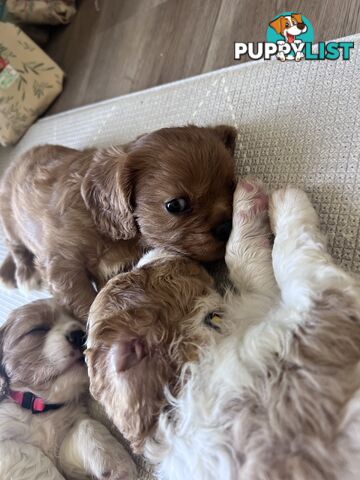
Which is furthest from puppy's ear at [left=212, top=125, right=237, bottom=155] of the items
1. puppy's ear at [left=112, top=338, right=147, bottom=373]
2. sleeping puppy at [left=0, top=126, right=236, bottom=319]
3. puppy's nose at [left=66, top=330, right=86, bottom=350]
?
puppy's nose at [left=66, top=330, right=86, bottom=350]

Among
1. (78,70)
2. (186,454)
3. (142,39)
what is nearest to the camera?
(186,454)

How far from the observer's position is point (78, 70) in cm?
320

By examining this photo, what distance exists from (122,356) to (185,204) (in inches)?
22.7

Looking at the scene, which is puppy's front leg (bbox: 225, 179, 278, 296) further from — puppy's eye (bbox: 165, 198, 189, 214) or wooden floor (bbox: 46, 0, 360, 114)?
wooden floor (bbox: 46, 0, 360, 114)

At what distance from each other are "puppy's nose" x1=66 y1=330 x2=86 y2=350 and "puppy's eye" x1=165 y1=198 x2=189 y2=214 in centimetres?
69

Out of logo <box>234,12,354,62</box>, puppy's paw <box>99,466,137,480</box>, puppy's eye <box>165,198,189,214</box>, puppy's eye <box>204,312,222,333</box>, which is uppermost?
logo <box>234,12,354,62</box>

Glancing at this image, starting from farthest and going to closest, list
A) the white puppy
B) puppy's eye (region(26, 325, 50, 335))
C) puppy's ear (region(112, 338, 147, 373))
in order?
puppy's eye (region(26, 325, 50, 335))
puppy's ear (region(112, 338, 147, 373))
the white puppy

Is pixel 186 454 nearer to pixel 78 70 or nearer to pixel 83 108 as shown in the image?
pixel 83 108

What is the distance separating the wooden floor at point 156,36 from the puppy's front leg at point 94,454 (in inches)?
69.9

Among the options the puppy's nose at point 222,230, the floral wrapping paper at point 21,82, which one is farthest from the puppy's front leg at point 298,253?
the floral wrapping paper at point 21,82

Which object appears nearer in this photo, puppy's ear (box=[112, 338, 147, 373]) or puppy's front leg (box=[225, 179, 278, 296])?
puppy's ear (box=[112, 338, 147, 373])

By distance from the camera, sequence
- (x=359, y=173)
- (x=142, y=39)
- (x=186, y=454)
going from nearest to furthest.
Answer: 1. (x=186, y=454)
2. (x=359, y=173)
3. (x=142, y=39)

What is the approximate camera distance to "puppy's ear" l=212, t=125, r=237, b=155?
1.69 meters

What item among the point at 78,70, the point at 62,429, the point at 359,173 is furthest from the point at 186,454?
the point at 78,70
